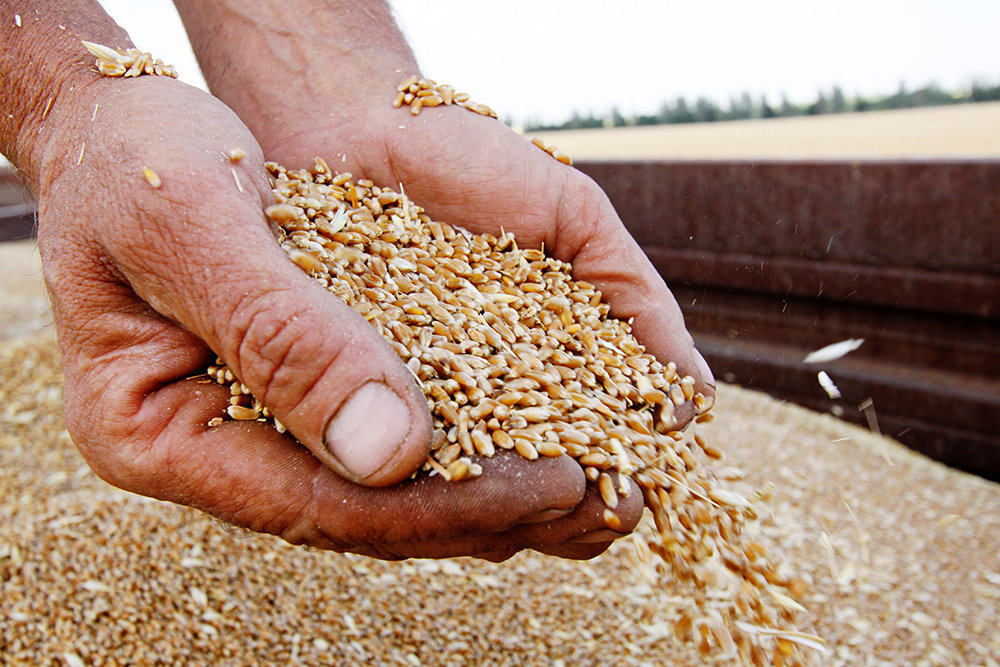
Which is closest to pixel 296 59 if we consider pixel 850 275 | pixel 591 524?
pixel 591 524

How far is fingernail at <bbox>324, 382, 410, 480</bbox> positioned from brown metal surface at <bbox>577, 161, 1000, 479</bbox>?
191cm

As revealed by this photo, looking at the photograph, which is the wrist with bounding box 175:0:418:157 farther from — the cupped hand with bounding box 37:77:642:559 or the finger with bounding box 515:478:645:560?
the finger with bounding box 515:478:645:560

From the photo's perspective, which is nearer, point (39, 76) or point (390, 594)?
point (39, 76)

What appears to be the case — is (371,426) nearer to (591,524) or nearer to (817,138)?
(591,524)

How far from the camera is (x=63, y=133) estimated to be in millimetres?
1046

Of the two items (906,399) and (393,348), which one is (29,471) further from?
(906,399)

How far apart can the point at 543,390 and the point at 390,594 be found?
65cm

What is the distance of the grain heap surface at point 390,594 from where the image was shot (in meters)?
1.31

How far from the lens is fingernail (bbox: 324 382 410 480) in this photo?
875 mm

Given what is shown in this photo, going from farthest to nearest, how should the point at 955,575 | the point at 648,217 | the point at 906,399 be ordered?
the point at 648,217 → the point at 906,399 → the point at 955,575

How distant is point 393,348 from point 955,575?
1545 millimetres

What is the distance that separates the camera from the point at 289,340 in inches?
34.2

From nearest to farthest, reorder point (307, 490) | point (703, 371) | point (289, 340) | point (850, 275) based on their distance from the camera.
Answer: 1. point (289, 340)
2. point (307, 490)
3. point (703, 371)
4. point (850, 275)


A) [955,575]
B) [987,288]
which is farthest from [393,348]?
[987,288]
